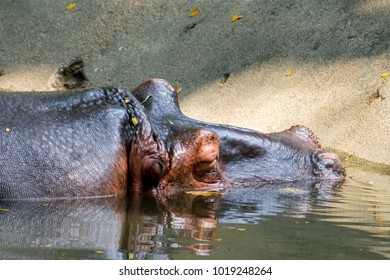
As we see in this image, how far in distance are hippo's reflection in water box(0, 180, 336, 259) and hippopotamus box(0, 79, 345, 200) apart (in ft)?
0.35

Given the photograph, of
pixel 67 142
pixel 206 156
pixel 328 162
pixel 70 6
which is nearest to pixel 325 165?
pixel 328 162

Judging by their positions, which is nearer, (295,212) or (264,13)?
(295,212)

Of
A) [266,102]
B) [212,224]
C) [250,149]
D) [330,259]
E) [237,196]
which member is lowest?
[330,259]

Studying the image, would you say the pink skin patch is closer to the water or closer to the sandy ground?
the water

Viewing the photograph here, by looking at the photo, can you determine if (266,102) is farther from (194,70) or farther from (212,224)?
(212,224)

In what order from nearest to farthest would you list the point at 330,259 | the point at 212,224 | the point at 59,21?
1. the point at 330,259
2. the point at 212,224
3. the point at 59,21

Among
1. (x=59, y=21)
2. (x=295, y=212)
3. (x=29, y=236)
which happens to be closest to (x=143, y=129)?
(x=295, y=212)

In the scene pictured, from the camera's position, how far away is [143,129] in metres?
5.01

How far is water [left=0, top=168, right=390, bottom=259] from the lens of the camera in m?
3.42

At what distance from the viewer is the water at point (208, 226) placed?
342 cm

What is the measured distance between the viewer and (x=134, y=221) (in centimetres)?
418

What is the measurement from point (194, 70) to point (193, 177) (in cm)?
366

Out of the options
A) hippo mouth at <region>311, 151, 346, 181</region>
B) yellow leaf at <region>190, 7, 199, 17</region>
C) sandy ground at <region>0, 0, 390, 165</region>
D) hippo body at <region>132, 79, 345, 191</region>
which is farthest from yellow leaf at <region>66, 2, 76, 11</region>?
hippo mouth at <region>311, 151, 346, 181</region>

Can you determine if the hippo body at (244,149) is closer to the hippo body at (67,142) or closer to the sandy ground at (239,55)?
the hippo body at (67,142)
